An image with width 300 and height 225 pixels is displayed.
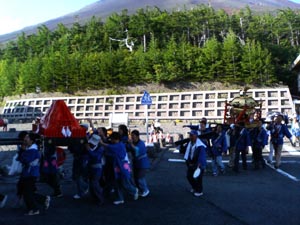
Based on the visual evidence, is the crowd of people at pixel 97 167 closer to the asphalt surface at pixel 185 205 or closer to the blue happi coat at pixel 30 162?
the blue happi coat at pixel 30 162

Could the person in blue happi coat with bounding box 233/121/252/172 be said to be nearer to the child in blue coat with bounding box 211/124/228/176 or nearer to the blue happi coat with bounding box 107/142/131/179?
the child in blue coat with bounding box 211/124/228/176

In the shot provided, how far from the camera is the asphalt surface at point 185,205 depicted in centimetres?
571

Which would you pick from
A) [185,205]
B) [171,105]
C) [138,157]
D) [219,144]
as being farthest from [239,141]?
[171,105]

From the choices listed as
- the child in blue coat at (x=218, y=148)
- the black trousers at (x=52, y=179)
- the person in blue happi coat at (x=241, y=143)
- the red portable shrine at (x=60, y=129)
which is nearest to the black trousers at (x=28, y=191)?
the red portable shrine at (x=60, y=129)

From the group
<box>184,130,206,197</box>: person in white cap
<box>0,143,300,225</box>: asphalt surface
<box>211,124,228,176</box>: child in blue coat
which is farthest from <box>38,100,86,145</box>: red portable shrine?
<box>211,124,228,176</box>: child in blue coat

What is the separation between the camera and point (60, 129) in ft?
21.4

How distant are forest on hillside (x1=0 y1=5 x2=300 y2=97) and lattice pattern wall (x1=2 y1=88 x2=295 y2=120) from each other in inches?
111

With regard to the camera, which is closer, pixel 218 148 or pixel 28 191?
pixel 28 191

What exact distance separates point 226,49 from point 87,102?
14.9 metres

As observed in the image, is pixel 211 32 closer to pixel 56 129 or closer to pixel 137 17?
pixel 137 17

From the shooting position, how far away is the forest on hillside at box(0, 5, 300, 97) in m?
38.3

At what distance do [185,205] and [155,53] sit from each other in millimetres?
34381

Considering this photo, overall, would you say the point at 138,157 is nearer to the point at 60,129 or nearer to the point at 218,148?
the point at 60,129

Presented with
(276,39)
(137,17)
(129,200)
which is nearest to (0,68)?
(137,17)
